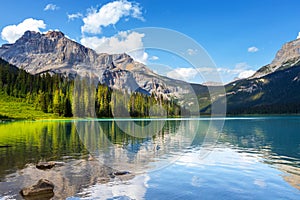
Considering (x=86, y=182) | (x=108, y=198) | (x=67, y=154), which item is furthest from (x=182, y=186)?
(x=67, y=154)

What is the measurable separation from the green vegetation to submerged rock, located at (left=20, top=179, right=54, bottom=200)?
4792 inches

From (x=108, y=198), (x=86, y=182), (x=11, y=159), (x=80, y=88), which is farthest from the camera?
(x=80, y=88)

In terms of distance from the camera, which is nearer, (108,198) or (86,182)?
(108,198)

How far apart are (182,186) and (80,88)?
6050 inches

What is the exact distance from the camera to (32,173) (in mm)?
25312

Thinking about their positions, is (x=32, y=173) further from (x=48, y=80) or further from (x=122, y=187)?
(x=48, y=80)

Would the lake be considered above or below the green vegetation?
below

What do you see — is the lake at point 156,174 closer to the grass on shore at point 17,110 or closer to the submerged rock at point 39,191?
the submerged rock at point 39,191

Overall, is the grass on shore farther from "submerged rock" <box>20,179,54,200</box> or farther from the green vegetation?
"submerged rock" <box>20,179,54,200</box>

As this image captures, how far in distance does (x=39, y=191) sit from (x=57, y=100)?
143028 millimetres

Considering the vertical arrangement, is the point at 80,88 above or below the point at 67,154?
above

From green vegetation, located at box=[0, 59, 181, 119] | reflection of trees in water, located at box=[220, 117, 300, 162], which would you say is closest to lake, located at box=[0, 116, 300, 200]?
reflection of trees in water, located at box=[220, 117, 300, 162]

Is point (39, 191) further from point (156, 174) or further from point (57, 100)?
point (57, 100)

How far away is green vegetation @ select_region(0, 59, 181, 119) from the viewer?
151000mm
